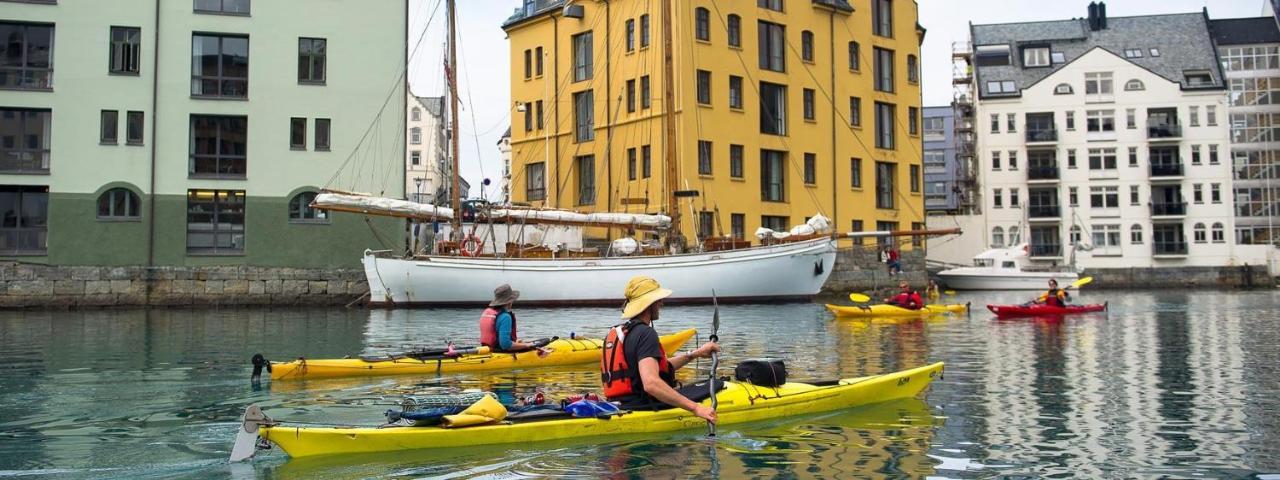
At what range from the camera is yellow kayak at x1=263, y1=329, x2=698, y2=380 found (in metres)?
15.7

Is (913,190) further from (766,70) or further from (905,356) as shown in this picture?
(905,356)

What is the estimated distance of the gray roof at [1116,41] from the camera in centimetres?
7369

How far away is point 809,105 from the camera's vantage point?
2106 inches

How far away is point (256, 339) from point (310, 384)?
929cm

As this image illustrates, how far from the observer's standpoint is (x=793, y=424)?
11.8 meters

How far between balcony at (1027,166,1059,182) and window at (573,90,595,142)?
3581 centimetres

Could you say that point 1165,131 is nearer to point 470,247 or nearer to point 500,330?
point 470,247

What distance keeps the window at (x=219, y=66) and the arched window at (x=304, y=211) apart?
4.56 m

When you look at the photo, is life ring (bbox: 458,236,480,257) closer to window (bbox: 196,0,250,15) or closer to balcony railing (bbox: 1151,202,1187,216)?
window (bbox: 196,0,250,15)

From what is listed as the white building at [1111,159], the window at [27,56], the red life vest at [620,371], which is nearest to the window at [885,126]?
the white building at [1111,159]

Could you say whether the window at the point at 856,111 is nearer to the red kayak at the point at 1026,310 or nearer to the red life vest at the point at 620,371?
the red kayak at the point at 1026,310

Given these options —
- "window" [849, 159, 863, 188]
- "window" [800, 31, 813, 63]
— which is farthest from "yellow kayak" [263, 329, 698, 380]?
"window" [849, 159, 863, 188]

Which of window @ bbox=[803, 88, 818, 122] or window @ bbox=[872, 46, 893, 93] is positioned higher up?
window @ bbox=[872, 46, 893, 93]

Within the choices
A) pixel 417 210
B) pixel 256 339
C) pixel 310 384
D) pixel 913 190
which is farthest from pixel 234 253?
pixel 913 190
